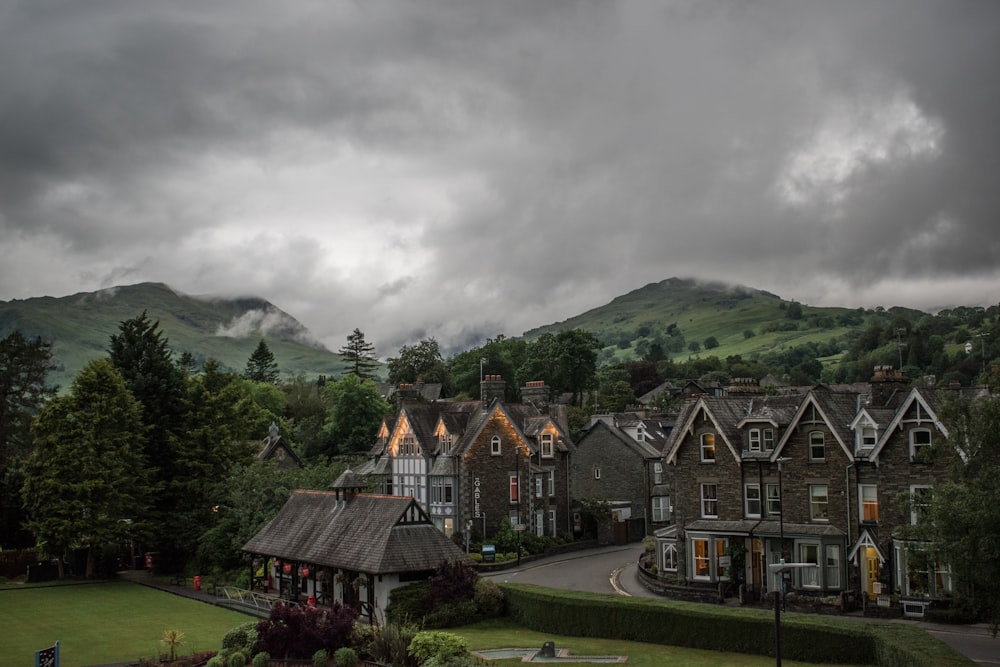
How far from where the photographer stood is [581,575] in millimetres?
50938

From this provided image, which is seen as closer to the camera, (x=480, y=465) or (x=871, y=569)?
(x=871, y=569)

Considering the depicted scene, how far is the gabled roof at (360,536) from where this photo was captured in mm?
40250

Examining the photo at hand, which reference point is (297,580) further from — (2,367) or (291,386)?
(291,386)

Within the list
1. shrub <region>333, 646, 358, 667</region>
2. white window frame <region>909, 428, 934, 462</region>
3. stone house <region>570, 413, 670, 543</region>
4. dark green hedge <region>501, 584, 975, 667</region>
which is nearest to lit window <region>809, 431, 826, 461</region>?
white window frame <region>909, 428, 934, 462</region>

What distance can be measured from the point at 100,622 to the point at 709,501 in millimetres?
30799

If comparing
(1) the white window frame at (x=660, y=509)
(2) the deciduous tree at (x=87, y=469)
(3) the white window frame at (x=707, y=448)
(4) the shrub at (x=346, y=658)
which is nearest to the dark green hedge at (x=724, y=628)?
(4) the shrub at (x=346, y=658)

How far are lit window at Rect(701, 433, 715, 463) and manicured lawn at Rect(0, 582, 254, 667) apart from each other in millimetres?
24209


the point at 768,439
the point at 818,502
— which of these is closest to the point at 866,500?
the point at 818,502

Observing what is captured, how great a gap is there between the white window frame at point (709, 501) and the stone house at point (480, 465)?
16.0 metres

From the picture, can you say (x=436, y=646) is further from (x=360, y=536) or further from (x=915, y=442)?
(x=915, y=442)

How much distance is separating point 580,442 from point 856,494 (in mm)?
32457

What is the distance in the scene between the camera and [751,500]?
45031 millimetres

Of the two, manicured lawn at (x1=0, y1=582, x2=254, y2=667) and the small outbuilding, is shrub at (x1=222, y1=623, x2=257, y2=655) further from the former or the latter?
the small outbuilding

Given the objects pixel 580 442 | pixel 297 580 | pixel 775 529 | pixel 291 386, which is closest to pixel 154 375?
pixel 297 580
